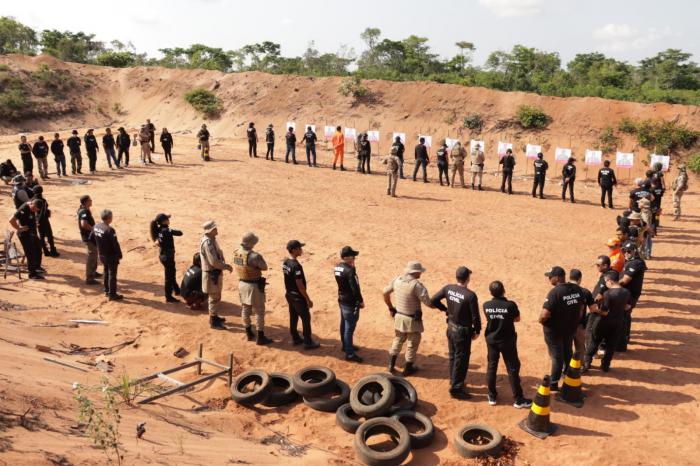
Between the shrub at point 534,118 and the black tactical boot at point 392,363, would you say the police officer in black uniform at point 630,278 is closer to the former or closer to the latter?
the black tactical boot at point 392,363

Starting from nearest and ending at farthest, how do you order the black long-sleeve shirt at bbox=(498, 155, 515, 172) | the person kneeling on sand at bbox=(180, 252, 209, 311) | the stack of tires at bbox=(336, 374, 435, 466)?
the stack of tires at bbox=(336, 374, 435, 466), the person kneeling on sand at bbox=(180, 252, 209, 311), the black long-sleeve shirt at bbox=(498, 155, 515, 172)

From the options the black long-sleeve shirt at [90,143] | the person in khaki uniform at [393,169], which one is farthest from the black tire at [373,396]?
the black long-sleeve shirt at [90,143]

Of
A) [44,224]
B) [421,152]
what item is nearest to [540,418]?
[44,224]

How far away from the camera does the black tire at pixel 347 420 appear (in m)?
7.00

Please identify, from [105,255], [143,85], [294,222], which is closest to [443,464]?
[105,255]

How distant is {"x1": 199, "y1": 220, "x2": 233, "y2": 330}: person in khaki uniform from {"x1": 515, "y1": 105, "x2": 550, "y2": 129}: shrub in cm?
2322

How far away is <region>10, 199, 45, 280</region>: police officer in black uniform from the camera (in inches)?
442

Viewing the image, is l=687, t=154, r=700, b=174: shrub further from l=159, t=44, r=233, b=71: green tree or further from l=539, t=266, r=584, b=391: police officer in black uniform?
l=159, t=44, r=233, b=71: green tree

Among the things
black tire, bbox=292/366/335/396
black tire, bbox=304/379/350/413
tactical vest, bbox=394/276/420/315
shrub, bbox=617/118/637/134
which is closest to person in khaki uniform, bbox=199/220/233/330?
black tire, bbox=292/366/335/396

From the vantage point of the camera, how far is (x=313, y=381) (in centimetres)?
813

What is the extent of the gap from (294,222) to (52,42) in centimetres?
4594

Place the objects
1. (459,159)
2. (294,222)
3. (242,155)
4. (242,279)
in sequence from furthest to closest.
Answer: (242,155), (459,159), (294,222), (242,279)

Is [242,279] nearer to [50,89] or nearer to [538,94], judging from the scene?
[538,94]

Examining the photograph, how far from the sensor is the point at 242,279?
9.09 m
